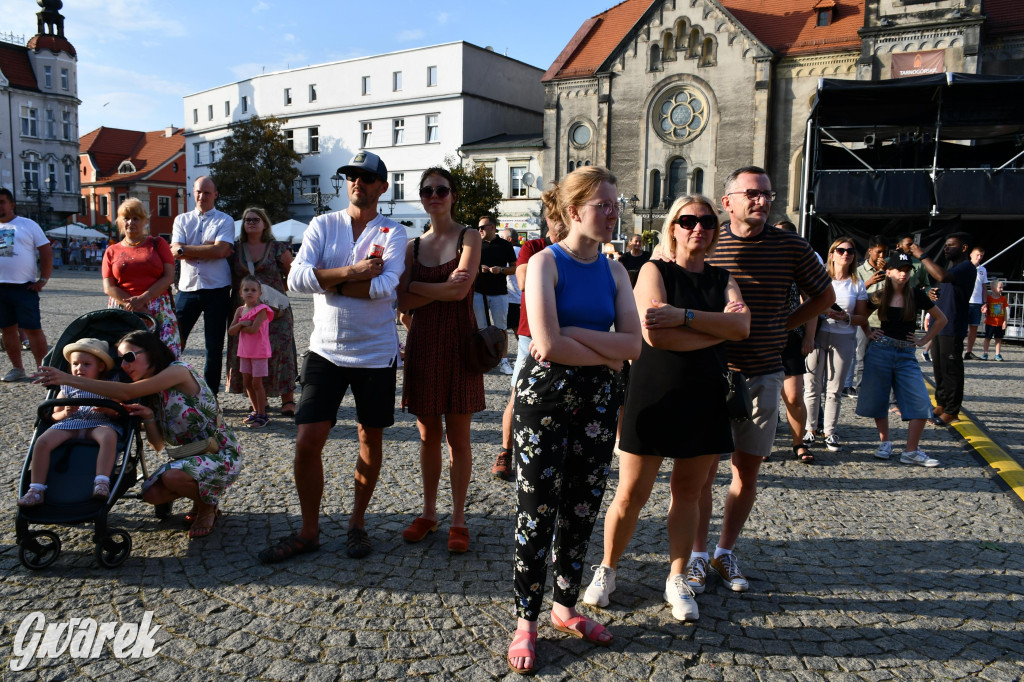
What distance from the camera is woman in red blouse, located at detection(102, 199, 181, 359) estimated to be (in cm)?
624

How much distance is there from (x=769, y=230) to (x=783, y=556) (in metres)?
1.84

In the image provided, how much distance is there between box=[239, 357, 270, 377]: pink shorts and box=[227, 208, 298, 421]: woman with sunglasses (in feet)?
0.53

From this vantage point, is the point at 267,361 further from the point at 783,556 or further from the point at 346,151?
the point at 346,151

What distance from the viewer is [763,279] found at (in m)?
3.81

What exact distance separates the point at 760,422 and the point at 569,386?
1.30 meters

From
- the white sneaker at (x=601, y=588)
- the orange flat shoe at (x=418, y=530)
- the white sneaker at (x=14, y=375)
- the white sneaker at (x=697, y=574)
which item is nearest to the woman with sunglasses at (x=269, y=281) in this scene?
the white sneaker at (x=14, y=375)

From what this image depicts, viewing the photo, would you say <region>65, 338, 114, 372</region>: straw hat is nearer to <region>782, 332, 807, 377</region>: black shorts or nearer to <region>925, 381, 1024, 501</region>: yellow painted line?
<region>782, 332, 807, 377</region>: black shorts

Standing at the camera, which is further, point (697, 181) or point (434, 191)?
point (697, 181)

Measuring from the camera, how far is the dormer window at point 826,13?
125ft

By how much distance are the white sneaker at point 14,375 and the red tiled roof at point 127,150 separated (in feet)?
222

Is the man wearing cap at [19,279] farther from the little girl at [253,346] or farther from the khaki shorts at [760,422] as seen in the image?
the khaki shorts at [760,422]

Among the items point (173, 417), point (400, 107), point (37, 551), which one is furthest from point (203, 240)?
point (400, 107)

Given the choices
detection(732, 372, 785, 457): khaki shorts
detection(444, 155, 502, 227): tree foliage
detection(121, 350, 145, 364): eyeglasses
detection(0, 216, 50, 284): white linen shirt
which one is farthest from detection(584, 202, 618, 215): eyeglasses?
detection(444, 155, 502, 227): tree foliage

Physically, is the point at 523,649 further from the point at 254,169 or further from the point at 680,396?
the point at 254,169
